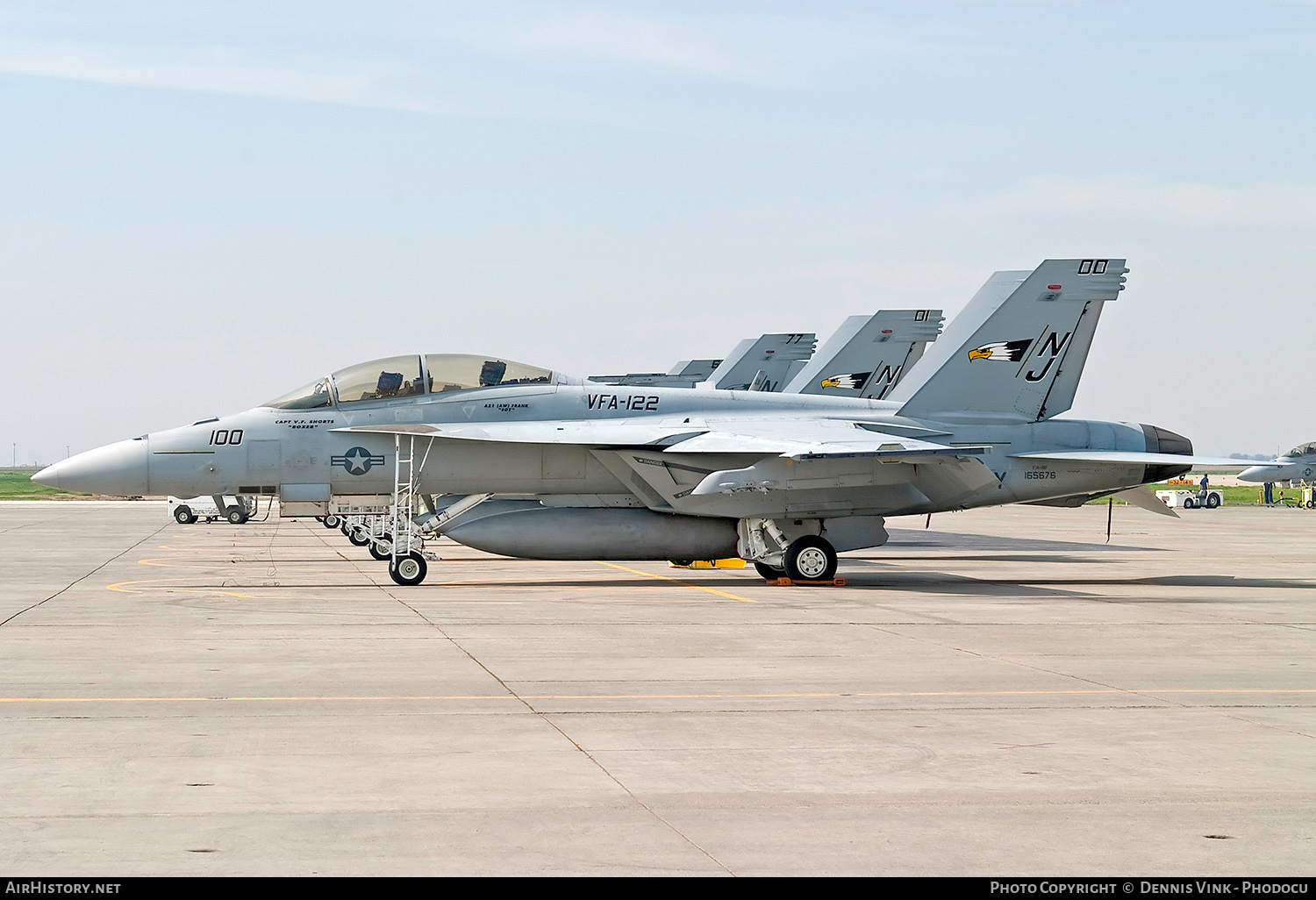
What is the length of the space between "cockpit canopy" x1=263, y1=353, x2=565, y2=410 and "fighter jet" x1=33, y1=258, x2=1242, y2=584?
1.1 inches

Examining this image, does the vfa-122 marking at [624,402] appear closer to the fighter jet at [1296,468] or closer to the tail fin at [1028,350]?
the tail fin at [1028,350]

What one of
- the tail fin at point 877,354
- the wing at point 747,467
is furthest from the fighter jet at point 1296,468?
the wing at point 747,467

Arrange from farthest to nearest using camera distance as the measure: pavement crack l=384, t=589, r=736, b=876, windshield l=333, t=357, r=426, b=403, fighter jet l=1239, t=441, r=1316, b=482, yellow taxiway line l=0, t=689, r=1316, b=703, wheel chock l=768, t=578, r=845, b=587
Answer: fighter jet l=1239, t=441, r=1316, b=482 < wheel chock l=768, t=578, r=845, b=587 < windshield l=333, t=357, r=426, b=403 < yellow taxiway line l=0, t=689, r=1316, b=703 < pavement crack l=384, t=589, r=736, b=876

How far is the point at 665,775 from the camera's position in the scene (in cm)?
656

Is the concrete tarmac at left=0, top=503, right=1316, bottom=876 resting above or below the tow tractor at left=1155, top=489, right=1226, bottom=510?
above

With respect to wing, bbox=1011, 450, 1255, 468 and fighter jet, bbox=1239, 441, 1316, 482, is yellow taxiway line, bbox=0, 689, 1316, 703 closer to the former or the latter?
wing, bbox=1011, 450, 1255, 468

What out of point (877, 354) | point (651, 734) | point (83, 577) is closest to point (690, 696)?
point (651, 734)

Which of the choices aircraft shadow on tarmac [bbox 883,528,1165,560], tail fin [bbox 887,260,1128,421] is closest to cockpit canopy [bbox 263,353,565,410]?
tail fin [bbox 887,260,1128,421]

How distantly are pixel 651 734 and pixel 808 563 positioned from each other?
11645 millimetres

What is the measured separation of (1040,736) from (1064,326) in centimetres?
1351

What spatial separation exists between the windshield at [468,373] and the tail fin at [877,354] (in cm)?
1146

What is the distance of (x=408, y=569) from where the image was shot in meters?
18.1

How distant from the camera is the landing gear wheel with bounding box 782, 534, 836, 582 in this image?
62.6 ft
